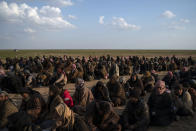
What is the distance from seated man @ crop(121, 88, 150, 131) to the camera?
4.14 metres

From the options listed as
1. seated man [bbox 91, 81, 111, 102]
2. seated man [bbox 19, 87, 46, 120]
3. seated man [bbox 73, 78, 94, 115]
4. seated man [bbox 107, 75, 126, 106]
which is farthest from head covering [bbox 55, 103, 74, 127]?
seated man [bbox 107, 75, 126, 106]

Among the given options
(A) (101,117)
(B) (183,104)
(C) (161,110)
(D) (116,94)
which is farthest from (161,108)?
(D) (116,94)

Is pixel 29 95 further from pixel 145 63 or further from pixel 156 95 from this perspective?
pixel 145 63

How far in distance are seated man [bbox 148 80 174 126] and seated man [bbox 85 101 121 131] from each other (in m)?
1.32

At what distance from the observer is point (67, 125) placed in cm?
323

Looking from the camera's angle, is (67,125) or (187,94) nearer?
(67,125)

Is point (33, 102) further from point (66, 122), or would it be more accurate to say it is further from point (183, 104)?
point (183, 104)

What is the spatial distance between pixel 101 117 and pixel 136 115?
2.79 feet

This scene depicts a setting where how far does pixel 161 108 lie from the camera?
15.7 ft

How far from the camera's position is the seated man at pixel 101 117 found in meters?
3.80

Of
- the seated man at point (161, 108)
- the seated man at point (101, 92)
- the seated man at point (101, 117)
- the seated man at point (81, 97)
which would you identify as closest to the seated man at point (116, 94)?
the seated man at point (101, 92)

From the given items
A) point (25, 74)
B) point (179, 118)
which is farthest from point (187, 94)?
point (25, 74)

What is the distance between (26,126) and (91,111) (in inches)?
50.9

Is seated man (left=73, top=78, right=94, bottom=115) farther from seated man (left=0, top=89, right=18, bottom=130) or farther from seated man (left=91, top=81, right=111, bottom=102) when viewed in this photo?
seated man (left=0, top=89, right=18, bottom=130)
